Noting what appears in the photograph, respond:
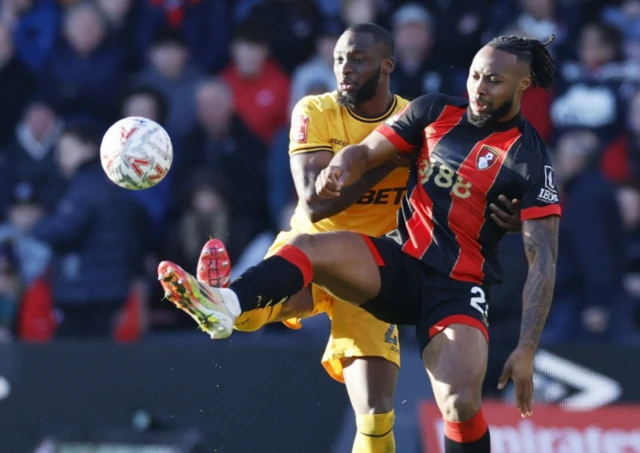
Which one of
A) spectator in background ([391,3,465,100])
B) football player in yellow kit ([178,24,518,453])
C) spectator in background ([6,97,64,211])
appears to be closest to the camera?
football player in yellow kit ([178,24,518,453])

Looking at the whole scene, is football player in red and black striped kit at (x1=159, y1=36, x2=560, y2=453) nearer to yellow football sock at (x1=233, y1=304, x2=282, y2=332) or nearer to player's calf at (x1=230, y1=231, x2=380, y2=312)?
player's calf at (x1=230, y1=231, x2=380, y2=312)

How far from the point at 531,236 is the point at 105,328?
5443 millimetres

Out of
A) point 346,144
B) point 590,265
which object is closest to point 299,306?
point 346,144

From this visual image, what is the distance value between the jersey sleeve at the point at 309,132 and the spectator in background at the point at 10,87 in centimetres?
601

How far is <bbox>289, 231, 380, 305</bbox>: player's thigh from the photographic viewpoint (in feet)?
25.0

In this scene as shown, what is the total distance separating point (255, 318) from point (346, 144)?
47.6 inches

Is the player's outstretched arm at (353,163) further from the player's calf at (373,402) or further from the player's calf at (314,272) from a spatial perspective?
the player's calf at (373,402)

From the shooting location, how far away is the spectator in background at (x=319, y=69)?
41.4 feet

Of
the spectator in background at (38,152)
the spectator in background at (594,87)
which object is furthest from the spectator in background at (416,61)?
the spectator in background at (38,152)

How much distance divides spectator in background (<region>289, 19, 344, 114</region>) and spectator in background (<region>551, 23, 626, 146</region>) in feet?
6.61

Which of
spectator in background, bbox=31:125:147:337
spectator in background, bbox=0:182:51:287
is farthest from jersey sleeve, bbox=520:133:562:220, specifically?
spectator in background, bbox=0:182:51:287

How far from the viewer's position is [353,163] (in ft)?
25.4

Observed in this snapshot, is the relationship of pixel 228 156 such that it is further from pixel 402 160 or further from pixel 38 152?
pixel 402 160

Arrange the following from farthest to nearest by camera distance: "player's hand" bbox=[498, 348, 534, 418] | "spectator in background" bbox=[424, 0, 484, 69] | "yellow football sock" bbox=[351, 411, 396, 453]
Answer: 1. "spectator in background" bbox=[424, 0, 484, 69]
2. "yellow football sock" bbox=[351, 411, 396, 453]
3. "player's hand" bbox=[498, 348, 534, 418]
